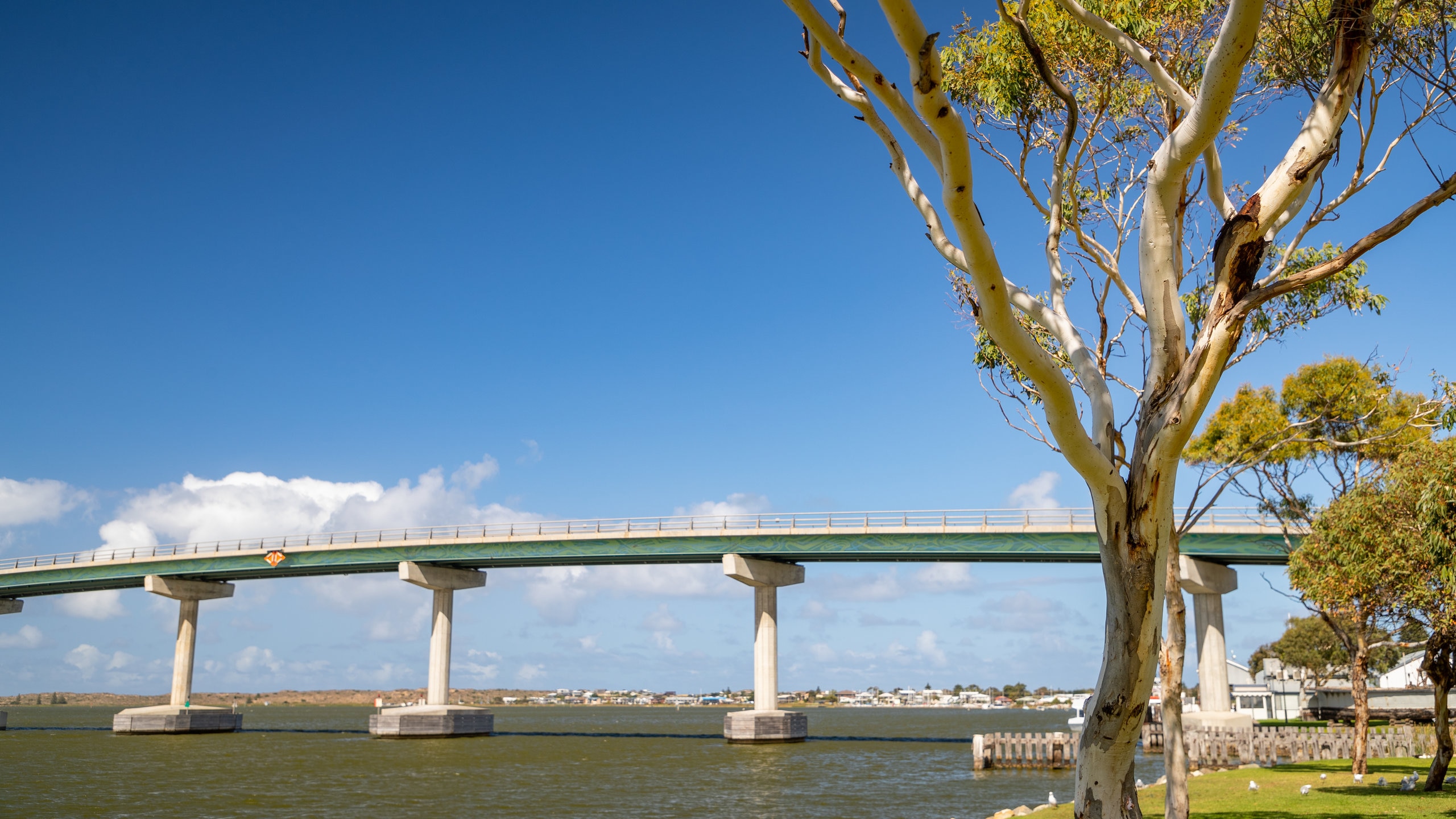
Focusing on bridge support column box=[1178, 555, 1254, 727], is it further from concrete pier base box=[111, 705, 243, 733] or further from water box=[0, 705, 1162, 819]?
concrete pier base box=[111, 705, 243, 733]

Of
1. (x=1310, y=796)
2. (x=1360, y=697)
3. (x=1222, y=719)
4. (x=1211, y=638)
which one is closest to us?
(x=1310, y=796)

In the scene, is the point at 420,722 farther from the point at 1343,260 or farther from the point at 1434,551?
the point at 1343,260

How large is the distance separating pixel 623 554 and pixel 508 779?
2233cm

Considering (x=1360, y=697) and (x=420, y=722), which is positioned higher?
(x=1360, y=697)

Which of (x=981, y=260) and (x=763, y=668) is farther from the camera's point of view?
(x=763, y=668)

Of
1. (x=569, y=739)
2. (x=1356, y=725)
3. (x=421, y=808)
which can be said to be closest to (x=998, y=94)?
(x=1356, y=725)

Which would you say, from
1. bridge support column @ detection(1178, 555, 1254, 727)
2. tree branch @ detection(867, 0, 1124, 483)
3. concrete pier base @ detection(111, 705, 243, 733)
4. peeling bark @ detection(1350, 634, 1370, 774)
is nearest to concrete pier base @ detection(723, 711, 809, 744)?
bridge support column @ detection(1178, 555, 1254, 727)

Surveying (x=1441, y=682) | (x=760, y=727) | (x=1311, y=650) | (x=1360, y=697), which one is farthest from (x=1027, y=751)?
(x=1311, y=650)

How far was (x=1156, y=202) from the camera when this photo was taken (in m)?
9.02

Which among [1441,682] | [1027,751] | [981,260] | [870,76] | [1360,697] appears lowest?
[1027,751]

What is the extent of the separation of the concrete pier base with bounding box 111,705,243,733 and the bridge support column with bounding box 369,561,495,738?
14179 mm

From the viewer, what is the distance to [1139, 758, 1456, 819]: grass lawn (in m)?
17.8

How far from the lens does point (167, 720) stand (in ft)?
222

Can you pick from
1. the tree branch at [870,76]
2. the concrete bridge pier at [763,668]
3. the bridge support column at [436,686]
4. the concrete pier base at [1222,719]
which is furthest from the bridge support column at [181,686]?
the tree branch at [870,76]
